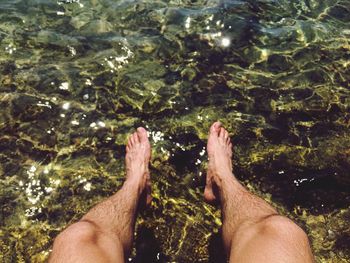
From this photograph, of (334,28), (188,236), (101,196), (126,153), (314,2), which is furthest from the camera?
(314,2)

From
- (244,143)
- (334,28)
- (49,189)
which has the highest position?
(334,28)

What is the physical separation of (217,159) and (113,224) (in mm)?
1320

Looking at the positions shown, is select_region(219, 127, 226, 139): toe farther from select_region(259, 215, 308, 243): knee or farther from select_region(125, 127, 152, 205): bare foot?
select_region(259, 215, 308, 243): knee

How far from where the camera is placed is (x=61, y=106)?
14.6 ft

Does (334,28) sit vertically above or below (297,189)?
above

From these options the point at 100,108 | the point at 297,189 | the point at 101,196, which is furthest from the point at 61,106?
the point at 297,189

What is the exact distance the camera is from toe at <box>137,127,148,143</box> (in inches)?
163

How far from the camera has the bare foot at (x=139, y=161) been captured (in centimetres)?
370

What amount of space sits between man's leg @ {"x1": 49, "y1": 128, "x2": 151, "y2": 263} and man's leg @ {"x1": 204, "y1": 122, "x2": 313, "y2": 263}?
70 cm

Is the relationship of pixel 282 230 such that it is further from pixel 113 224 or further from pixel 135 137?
pixel 135 137

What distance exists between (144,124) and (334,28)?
329 cm

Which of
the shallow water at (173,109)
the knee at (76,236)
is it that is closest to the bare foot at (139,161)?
the shallow water at (173,109)

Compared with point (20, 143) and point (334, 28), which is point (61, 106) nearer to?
point (20, 143)

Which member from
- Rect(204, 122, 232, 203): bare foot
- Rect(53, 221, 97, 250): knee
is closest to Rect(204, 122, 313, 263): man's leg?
Rect(204, 122, 232, 203): bare foot
